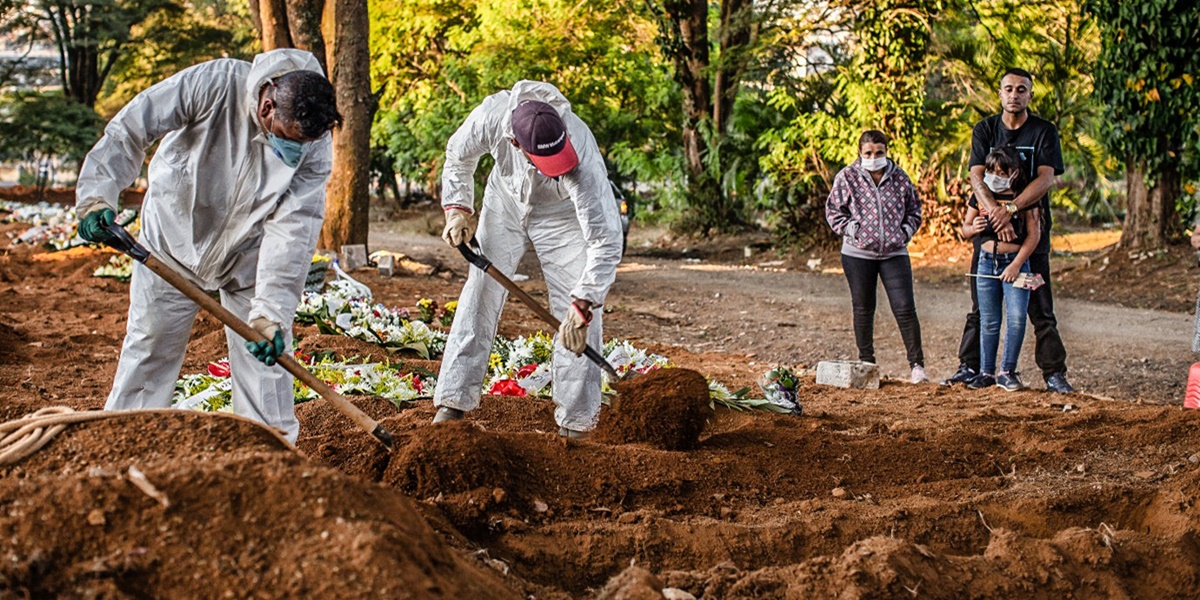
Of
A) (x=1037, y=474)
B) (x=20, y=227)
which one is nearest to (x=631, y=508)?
(x=1037, y=474)

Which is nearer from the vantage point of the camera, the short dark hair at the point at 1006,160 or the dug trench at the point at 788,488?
the dug trench at the point at 788,488

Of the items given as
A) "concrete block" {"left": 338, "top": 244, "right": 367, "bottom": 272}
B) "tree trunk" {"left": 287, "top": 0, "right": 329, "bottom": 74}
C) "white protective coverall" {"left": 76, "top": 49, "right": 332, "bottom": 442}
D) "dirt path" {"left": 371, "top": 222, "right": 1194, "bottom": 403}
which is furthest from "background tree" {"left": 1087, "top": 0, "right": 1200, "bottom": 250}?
"white protective coverall" {"left": 76, "top": 49, "right": 332, "bottom": 442}

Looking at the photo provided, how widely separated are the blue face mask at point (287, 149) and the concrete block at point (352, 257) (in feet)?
29.4

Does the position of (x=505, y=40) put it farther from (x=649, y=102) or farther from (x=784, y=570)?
(x=784, y=570)

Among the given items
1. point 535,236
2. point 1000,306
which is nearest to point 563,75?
point 1000,306

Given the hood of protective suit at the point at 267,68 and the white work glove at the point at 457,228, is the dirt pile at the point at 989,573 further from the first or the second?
the white work glove at the point at 457,228

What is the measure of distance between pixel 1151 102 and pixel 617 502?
10.1 metres

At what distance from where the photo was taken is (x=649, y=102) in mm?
21938

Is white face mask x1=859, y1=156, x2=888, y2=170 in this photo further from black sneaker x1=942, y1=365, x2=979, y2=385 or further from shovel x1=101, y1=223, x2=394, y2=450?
shovel x1=101, y1=223, x2=394, y2=450

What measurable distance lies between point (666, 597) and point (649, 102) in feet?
62.9

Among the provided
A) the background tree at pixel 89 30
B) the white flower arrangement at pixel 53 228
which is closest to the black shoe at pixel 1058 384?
the white flower arrangement at pixel 53 228

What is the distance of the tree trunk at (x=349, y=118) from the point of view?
43.4 ft

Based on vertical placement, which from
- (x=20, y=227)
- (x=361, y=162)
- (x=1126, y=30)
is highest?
(x=1126, y=30)

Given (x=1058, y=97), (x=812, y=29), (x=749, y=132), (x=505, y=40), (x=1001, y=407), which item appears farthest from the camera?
(x=505, y=40)
